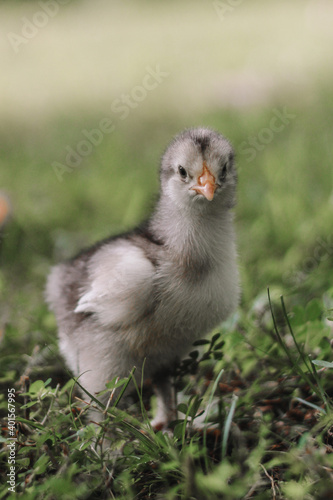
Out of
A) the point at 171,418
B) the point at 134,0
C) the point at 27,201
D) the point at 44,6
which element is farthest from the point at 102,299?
the point at 134,0

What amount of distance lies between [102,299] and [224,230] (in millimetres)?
443

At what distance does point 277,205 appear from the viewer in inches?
120

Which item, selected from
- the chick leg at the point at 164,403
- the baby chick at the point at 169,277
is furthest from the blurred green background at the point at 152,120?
the chick leg at the point at 164,403

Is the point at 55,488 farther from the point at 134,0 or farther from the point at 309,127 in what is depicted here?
the point at 134,0
